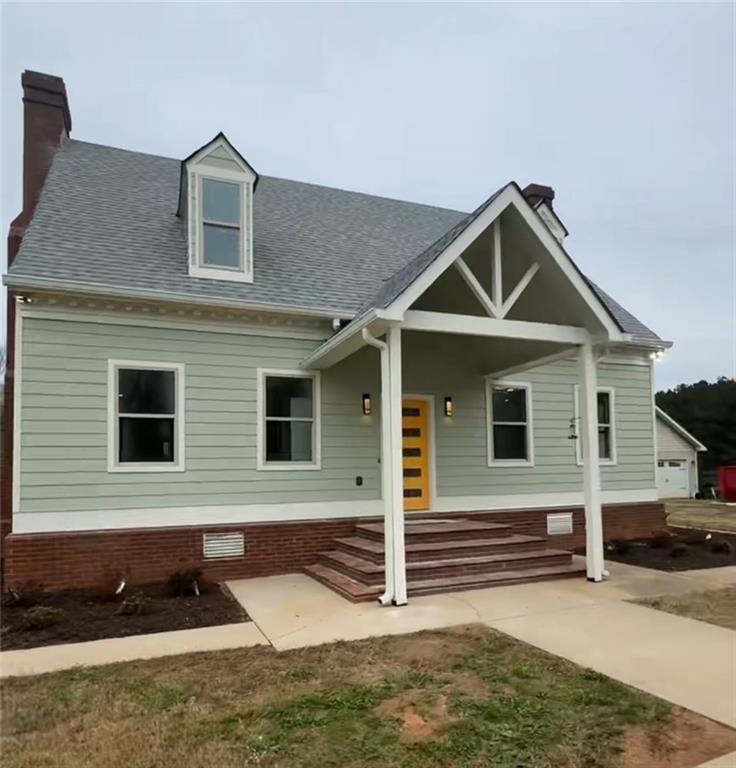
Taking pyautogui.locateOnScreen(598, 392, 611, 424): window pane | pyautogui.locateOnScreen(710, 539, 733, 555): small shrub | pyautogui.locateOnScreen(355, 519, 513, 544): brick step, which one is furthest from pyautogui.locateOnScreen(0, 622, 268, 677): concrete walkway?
pyautogui.locateOnScreen(598, 392, 611, 424): window pane

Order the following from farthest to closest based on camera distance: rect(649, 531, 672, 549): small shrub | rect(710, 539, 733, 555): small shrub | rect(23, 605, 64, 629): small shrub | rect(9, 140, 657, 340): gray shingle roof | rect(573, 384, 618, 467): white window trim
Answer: rect(573, 384, 618, 467): white window trim
rect(649, 531, 672, 549): small shrub
rect(710, 539, 733, 555): small shrub
rect(9, 140, 657, 340): gray shingle roof
rect(23, 605, 64, 629): small shrub

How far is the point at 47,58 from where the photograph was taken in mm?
12156

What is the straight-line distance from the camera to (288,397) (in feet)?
30.8

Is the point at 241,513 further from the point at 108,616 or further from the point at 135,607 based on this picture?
the point at 108,616

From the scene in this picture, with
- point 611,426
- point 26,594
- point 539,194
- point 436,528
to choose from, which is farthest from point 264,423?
point 539,194

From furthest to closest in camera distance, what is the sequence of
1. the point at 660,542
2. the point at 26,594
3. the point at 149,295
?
1. the point at 660,542
2. the point at 149,295
3. the point at 26,594

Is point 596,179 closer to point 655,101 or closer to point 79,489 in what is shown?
point 655,101

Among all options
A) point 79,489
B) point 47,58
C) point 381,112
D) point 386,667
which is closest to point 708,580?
point 386,667

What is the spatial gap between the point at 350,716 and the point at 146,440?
5.67 meters

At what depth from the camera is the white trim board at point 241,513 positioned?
7.73 meters

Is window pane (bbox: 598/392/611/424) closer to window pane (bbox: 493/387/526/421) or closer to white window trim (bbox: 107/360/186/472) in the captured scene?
window pane (bbox: 493/387/526/421)

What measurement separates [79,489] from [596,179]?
2476cm

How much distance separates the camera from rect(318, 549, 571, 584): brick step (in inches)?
293

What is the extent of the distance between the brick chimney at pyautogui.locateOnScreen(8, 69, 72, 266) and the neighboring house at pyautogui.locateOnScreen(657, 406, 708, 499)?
2601 cm
